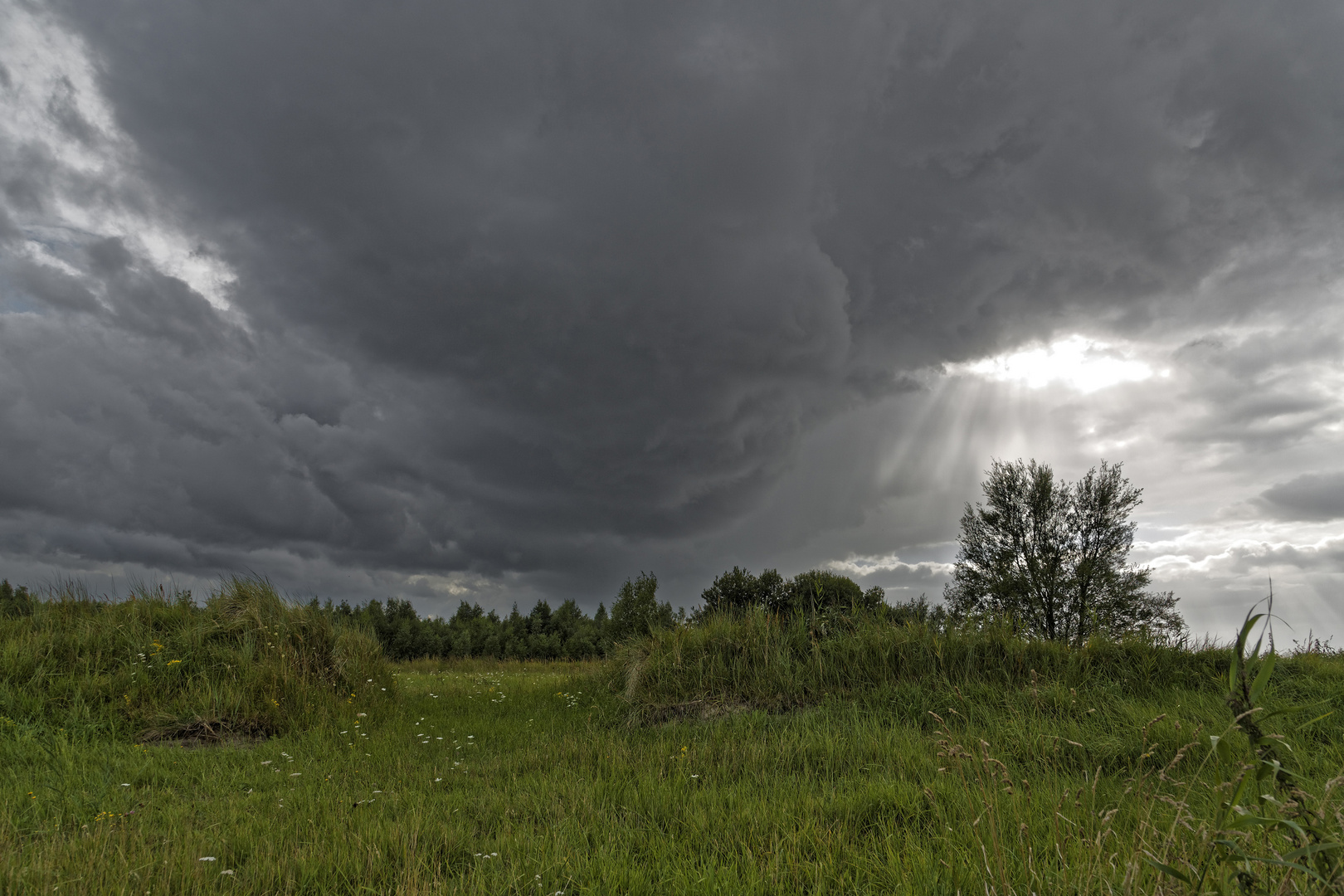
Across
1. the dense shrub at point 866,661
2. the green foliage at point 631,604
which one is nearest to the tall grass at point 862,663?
the dense shrub at point 866,661

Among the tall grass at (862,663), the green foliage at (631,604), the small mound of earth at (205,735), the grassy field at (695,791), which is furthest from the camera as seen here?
the green foliage at (631,604)

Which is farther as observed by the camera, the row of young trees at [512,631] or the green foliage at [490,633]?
the green foliage at [490,633]

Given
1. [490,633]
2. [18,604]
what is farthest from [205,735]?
[490,633]

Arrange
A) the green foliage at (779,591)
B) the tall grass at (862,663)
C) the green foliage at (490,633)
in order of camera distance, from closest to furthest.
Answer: the tall grass at (862,663)
the green foliage at (779,591)
the green foliage at (490,633)

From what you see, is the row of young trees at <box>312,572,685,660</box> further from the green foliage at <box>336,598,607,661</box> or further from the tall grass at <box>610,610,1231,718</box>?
the tall grass at <box>610,610,1231,718</box>

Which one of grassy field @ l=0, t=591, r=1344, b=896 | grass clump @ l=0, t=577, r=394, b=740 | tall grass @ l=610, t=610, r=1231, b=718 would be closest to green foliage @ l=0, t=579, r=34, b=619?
grass clump @ l=0, t=577, r=394, b=740

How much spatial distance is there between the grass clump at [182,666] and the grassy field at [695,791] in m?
0.38

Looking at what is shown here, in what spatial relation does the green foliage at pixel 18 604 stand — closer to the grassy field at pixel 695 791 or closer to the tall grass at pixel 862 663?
the grassy field at pixel 695 791

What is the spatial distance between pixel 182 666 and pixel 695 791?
1033 cm

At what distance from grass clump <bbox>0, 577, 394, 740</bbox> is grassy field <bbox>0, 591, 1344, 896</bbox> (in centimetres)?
38

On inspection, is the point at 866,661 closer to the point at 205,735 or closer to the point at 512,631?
the point at 205,735

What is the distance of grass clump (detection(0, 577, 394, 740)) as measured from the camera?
33.7 feet

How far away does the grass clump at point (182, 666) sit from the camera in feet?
33.7

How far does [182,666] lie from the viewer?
11.7 m
